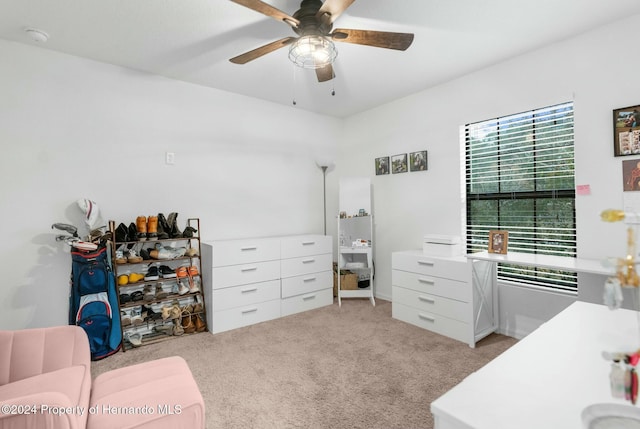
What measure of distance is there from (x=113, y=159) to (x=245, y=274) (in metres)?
1.68

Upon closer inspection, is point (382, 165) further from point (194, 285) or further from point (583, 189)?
point (194, 285)

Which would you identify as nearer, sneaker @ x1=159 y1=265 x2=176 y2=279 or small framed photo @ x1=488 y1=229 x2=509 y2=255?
small framed photo @ x1=488 y1=229 x2=509 y2=255

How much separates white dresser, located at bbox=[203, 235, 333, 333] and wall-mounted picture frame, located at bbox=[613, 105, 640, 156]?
2.79 meters

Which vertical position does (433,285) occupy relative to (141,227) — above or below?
below

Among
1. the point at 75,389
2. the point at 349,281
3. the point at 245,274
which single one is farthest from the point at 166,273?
the point at 349,281

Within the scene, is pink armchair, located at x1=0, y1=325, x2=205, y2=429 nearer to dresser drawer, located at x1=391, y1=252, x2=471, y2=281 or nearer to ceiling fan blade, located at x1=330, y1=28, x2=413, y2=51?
ceiling fan blade, located at x1=330, y1=28, x2=413, y2=51

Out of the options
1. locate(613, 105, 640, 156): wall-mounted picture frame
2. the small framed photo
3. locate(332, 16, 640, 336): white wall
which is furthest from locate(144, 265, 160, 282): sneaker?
locate(613, 105, 640, 156): wall-mounted picture frame

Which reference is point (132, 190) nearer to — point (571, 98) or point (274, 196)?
point (274, 196)

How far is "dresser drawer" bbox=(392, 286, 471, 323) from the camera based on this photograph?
2730 millimetres

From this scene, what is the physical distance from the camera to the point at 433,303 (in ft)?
9.71

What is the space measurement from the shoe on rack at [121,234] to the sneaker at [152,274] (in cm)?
38

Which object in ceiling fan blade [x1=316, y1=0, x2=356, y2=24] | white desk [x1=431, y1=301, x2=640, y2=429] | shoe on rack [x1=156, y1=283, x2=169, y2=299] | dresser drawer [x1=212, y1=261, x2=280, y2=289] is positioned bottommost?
shoe on rack [x1=156, y1=283, x2=169, y2=299]

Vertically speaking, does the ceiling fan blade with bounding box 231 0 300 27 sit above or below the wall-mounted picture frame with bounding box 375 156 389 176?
above

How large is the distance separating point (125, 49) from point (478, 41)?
294 centimetres
